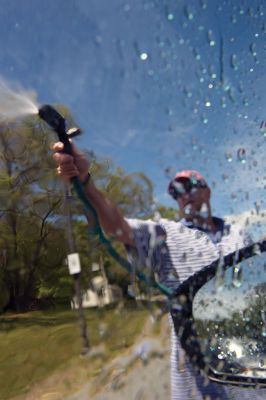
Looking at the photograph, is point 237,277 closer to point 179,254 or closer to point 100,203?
point 179,254

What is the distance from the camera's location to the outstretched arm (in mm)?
613

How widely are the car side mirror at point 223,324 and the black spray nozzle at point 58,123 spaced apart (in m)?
0.28

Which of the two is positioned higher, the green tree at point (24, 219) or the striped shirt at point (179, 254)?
the green tree at point (24, 219)

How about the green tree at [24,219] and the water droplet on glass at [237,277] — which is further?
the green tree at [24,219]

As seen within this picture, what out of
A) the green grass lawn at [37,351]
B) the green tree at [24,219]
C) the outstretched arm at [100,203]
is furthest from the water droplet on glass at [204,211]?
the green tree at [24,219]

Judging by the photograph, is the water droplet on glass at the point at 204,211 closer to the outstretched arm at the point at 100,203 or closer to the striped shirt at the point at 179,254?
the striped shirt at the point at 179,254

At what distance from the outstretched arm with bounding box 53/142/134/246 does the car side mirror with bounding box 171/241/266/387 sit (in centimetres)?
16

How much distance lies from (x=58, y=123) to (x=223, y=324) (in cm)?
45

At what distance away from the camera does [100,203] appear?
2.27ft

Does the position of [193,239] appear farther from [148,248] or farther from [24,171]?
[24,171]

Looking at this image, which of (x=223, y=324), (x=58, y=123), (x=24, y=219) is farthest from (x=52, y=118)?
(x=24, y=219)

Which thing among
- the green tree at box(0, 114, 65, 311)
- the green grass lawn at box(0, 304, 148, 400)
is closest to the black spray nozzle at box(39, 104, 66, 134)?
the green grass lawn at box(0, 304, 148, 400)

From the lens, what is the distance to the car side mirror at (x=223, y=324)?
616 mm

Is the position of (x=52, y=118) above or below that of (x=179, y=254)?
above
